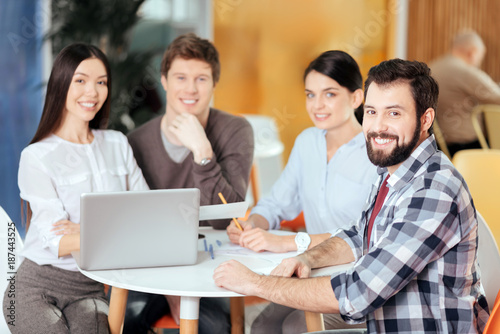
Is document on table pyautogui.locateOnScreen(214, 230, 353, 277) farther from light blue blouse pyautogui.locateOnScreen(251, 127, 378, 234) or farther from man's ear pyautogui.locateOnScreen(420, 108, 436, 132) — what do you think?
man's ear pyautogui.locateOnScreen(420, 108, 436, 132)

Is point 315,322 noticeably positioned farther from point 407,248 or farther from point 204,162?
point 204,162

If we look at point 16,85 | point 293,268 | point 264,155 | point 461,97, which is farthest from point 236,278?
point 461,97

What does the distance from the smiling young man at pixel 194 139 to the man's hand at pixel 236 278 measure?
0.67 meters

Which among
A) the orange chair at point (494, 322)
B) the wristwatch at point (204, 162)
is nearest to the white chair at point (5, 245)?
the wristwatch at point (204, 162)

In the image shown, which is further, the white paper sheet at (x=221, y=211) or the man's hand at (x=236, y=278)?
the white paper sheet at (x=221, y=211)

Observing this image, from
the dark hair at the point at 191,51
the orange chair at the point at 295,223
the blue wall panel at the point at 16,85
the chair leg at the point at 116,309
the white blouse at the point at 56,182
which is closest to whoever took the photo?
the chair leg at the point at 116,309

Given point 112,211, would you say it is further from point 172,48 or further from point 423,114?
point 172,48

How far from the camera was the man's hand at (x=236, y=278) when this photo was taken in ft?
4.96

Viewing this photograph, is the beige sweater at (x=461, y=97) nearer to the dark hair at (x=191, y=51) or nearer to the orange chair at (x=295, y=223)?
the orange chair at (x=295, y=223)

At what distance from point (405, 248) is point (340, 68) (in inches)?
39.8

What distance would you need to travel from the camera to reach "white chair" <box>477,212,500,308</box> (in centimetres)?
201

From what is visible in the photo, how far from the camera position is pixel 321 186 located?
7.40 feet

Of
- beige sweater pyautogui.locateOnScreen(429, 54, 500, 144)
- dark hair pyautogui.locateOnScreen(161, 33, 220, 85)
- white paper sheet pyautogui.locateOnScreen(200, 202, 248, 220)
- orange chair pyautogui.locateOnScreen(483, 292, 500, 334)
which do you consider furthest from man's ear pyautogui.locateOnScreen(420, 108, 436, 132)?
beige sweater pyautogui.locateOnScreen(429, 54, 500, 144)

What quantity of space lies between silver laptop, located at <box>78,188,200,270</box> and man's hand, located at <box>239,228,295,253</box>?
26 centimetres
